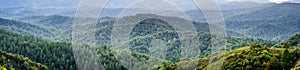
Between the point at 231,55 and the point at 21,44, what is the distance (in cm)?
12338

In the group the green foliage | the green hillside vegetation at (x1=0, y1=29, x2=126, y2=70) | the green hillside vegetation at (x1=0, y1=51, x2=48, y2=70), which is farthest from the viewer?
the green hillside vegetation at (x1=0, y1=29, x2=126, y2=70)

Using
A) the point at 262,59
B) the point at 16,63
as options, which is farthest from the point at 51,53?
the point at 262,59

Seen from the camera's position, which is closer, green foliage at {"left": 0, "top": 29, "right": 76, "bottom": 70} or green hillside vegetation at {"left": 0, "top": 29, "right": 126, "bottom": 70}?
green foliage at {"left": 0, "top": 29, "right": 76, "bottom": 70}

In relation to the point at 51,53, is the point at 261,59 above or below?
above

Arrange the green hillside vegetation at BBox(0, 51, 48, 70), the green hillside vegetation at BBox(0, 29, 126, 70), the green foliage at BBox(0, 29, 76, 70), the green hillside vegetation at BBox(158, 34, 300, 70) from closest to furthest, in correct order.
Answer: the green hillside vegetation at BBox(158, 34, 300, 70) < the green hillside vegetation at BBox(0, 51, 48, 70) < the green foliage at BBox(0, 29, 76, 70) < the green hillside vegetation at BBox(0, 29, 126, 70)

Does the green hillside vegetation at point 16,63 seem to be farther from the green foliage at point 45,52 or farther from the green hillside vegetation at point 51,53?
the green foliage at point 45,52

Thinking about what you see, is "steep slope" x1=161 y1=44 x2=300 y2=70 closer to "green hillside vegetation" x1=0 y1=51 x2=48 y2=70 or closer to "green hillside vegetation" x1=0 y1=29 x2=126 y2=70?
"green hillside vegetation" x1=0 y1=51 x2=48 y2=70

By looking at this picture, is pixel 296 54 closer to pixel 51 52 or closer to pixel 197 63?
pixel 197 63

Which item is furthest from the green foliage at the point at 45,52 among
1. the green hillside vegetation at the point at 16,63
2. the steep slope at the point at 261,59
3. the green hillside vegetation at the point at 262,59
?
the green hillside vegetation at the point at 262,59

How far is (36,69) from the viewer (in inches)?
4712

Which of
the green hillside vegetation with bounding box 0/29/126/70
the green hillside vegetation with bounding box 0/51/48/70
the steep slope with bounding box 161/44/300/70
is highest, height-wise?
the steep slope with bounding box 161/44/300/70

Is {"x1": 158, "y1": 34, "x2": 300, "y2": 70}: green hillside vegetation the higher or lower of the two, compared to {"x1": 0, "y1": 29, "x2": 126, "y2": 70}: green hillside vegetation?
higher

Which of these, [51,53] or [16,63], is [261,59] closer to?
[16,63]

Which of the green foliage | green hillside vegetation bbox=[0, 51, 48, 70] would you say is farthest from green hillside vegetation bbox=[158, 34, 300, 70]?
the green foliage
